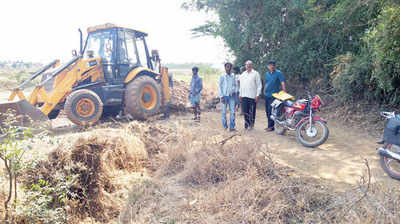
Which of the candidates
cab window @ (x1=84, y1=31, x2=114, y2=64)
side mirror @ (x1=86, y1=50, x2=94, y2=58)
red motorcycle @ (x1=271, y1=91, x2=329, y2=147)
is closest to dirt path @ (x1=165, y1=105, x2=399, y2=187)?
red motorcycle @ (x1=271, y1=91, x2=329, y2=147)

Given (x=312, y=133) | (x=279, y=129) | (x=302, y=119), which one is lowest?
(x=279, y=129)

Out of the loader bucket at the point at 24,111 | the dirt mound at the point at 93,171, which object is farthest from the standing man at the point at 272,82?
the loader bucket at the point at 24,111

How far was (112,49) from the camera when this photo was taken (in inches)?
283

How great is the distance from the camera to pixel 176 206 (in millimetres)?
3037

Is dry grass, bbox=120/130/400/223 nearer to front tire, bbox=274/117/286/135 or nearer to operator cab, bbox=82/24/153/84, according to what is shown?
front tire, bbox=274/117/286/135

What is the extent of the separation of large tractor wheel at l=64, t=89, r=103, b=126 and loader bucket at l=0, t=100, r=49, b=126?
543mm

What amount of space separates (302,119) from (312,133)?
0.33 meters

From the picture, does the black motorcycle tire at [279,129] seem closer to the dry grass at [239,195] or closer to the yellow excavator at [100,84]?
the dry grass at [239,195]

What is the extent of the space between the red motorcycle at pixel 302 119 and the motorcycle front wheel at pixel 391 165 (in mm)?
1095

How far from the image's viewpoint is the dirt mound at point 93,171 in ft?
12.8

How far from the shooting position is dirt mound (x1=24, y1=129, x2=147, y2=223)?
390cm

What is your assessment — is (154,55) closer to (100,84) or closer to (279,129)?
(100,84)

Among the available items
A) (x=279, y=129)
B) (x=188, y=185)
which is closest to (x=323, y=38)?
(x=279, y=129)

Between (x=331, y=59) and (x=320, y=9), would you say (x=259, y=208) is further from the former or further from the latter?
(x=320, y=9)
